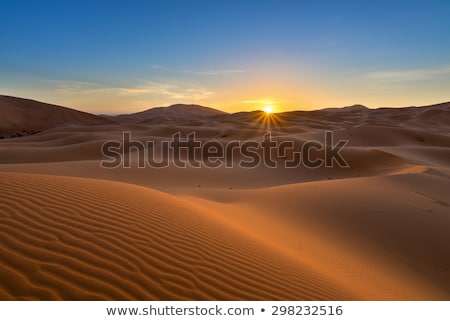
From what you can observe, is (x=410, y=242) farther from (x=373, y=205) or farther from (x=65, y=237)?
(x=65, y=237)

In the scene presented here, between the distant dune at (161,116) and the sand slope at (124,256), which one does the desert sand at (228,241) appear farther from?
the distant dune at (161,116)

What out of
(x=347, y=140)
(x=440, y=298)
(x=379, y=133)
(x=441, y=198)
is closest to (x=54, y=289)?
(x=440, y=298)

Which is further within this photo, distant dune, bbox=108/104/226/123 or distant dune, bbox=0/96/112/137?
distant dune, bbox=108/104/226/123

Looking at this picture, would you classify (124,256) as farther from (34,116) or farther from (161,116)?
(161,116)

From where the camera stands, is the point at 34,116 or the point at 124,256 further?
the point at 34,116
